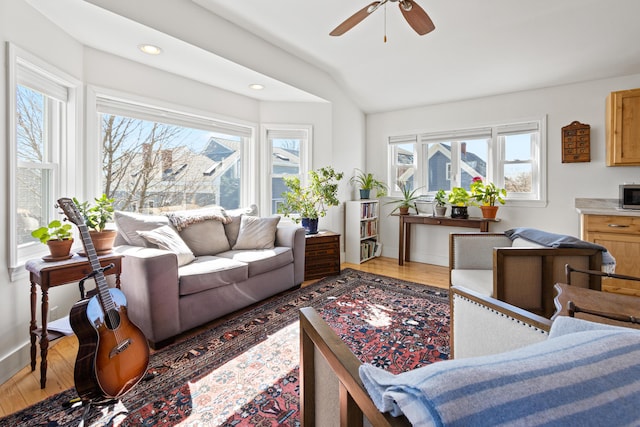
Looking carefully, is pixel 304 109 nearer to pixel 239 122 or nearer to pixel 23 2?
pixel 239 122

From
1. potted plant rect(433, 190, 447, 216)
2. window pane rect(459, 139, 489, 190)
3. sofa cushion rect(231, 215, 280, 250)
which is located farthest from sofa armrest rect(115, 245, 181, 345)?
window pane rect(459, 139, 489, 190)

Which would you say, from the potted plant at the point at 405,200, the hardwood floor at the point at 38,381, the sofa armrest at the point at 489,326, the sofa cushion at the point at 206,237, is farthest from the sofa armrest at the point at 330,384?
the potted plant at the point at 405,200

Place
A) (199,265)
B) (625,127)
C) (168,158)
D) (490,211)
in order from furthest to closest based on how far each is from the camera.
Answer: (490,211) → (168,158) → (625,127) → (199,265)

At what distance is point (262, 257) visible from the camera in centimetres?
297

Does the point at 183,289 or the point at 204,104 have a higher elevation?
the point at 204,104

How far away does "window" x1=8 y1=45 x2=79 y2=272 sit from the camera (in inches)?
77.9

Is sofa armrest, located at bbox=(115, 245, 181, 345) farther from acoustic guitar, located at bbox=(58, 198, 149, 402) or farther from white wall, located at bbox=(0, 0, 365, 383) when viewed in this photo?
white wall, located at bbox=(0, 0, 365, 383)

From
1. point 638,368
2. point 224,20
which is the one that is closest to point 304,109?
point 224,20

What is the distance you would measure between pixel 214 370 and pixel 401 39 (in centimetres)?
351

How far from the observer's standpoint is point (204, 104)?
367 centimetres

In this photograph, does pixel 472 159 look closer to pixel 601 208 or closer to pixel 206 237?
pixel 601 208

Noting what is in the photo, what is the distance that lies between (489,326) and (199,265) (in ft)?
7.15

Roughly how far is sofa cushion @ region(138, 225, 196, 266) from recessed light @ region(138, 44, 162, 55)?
158 centimetres

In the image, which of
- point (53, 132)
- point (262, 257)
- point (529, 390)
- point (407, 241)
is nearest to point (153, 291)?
point (262, 257)
